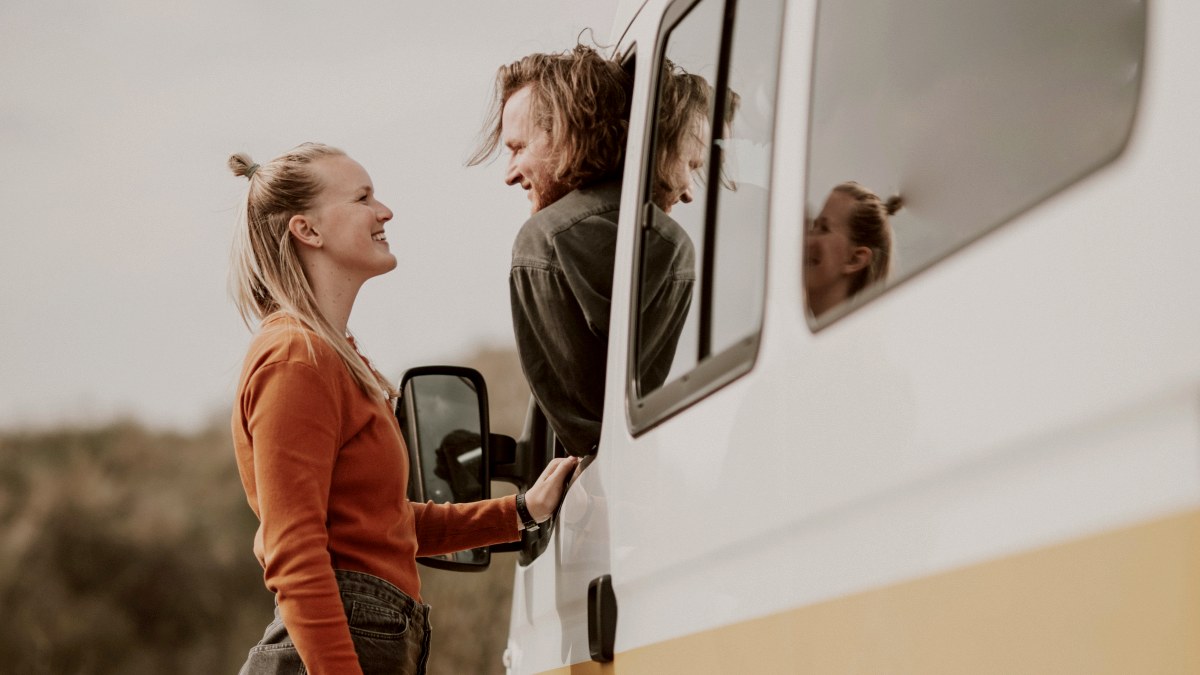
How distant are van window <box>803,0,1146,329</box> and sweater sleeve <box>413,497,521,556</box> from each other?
1.37 m

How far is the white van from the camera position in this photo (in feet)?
2.55

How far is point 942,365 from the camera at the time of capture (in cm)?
98

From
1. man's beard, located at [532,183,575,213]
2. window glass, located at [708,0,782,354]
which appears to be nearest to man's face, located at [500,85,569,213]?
man's beard, located at [532,183,575,213]

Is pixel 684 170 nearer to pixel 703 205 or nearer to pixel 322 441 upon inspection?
pixel 703 205

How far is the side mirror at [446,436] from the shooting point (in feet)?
8.91

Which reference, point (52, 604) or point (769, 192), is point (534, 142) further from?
point (52, 604)

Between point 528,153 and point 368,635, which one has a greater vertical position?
point 528,153

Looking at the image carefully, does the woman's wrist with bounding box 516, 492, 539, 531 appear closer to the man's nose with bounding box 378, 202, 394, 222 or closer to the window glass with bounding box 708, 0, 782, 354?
the man's nose with bounding box 378, 202, 394, 222

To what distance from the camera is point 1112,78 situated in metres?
0.88

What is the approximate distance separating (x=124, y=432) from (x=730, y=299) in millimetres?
20985

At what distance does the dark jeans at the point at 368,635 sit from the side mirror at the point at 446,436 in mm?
647

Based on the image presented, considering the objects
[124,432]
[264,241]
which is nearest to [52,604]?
[124,432]

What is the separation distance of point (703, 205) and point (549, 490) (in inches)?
35.4

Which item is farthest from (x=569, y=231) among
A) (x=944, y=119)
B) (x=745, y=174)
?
(x=944, y=119)
